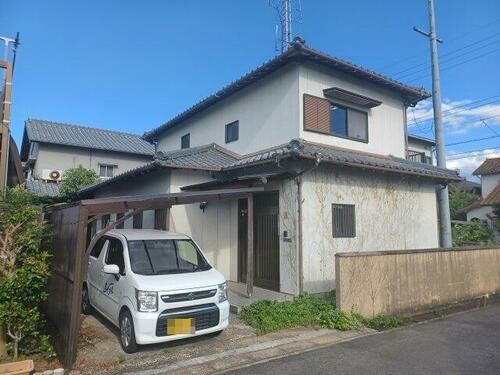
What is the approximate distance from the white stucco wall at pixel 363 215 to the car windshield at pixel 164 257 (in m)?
2.87

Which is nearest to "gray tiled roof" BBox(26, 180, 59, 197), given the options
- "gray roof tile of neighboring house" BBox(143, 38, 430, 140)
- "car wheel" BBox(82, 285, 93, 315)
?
"gray roof tile of neighboring house" BBox(143, 38, 430, 140)

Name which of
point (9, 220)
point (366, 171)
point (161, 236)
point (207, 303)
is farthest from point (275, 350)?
point (366, 171)

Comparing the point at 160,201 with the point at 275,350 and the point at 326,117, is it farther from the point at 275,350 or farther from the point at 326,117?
the point at 326,117

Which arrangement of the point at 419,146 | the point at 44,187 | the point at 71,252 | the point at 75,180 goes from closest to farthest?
the point at 71,252 → the point at 75,180 → the point at 419,146 → the point at 44,187

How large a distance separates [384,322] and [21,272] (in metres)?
6.13

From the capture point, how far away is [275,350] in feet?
18.1

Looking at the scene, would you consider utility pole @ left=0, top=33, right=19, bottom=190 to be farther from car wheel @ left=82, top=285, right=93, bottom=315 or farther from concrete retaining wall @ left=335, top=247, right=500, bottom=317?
concrete retaining wall @ left=335, top=247, right=500, bottom=317

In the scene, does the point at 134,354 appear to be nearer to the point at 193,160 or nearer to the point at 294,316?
the point at 294,316

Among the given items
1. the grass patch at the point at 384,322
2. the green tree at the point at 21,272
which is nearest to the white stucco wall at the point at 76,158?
the green tree at the point at 21,272

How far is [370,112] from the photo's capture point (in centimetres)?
1190

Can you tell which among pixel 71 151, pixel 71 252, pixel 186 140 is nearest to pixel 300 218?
pixel 71 252

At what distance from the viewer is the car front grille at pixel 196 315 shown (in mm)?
5184

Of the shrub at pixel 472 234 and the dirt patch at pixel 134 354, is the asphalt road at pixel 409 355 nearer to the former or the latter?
the dirt patch at pixel 134 354

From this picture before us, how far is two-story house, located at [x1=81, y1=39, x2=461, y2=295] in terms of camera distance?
8.53 m
